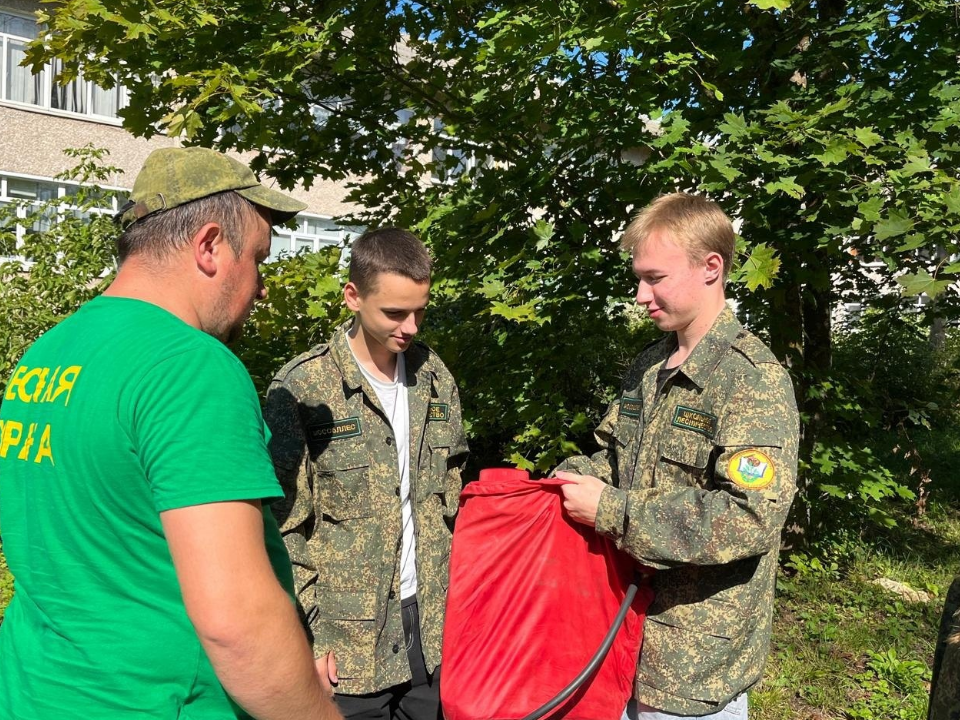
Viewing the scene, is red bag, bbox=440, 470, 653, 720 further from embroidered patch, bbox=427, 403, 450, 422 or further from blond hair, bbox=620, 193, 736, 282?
blond hair, bbox=620, 193, 736, 282

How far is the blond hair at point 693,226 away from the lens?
6.82 feet

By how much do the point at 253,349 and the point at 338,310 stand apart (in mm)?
1118

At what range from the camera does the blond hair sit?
6.82 ft

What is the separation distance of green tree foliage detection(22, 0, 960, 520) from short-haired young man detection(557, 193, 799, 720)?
4.87 feet

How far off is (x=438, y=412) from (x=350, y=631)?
72 cm

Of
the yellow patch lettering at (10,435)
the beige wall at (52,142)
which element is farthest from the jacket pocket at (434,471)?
the beige wall at (52,142)

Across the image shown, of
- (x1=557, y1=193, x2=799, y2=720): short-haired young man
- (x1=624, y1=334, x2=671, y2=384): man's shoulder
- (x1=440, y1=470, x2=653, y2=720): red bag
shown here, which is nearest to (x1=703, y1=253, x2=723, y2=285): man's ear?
(x1=557, y1=193, x2=799, y2=720): short-haired young man

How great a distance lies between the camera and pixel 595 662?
6.81 feet

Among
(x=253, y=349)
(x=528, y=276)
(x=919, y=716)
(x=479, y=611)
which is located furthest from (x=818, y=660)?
(x=253, y=349)

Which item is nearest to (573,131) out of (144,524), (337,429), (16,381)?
(337,429)

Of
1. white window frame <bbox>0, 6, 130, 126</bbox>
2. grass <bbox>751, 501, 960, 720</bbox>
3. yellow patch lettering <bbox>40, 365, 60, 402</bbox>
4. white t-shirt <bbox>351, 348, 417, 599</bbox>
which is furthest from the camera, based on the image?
white window frame <bbox>0, 6, 130, 126</bbox>

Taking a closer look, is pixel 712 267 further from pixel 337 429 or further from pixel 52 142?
pixel 52 142

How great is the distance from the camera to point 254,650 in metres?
1.25

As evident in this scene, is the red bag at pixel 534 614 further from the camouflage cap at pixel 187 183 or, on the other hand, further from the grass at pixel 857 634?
the grass at pixel 857 634
